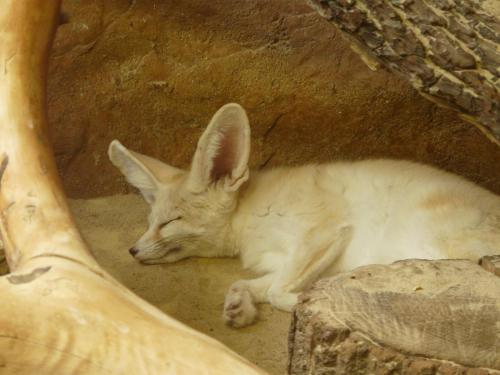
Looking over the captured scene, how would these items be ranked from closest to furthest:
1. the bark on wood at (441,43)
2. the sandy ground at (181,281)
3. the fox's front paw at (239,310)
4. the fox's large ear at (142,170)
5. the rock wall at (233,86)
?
the bark on wood at (441,43), the sandy ground at (181,281), the fox's front paw at (239,310), the fox's large ear at (142,170), the rock wall at (233,86)

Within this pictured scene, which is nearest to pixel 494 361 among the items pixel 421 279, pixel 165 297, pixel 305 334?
pixel 421 279

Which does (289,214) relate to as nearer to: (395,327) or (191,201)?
(191,201)

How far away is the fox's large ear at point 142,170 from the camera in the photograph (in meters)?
3.90

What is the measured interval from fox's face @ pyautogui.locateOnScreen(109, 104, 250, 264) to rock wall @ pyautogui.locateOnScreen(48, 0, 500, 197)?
478mm

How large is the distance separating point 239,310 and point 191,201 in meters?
0.74

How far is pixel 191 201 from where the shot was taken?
386cm

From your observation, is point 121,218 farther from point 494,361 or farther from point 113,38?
point 494,361

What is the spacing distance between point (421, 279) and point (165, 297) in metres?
1.60

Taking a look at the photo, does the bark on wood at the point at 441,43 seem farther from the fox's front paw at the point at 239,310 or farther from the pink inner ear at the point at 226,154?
the fox's front paw at the point at 239,310

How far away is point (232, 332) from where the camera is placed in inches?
129

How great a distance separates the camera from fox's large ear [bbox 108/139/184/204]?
12.8ft

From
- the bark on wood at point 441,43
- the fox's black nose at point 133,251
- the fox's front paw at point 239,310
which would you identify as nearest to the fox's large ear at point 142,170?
the fox's black nose at point 133,251

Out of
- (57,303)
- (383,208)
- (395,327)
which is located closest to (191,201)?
(383,208)

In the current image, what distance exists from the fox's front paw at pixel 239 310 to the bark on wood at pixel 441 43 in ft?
3.90
